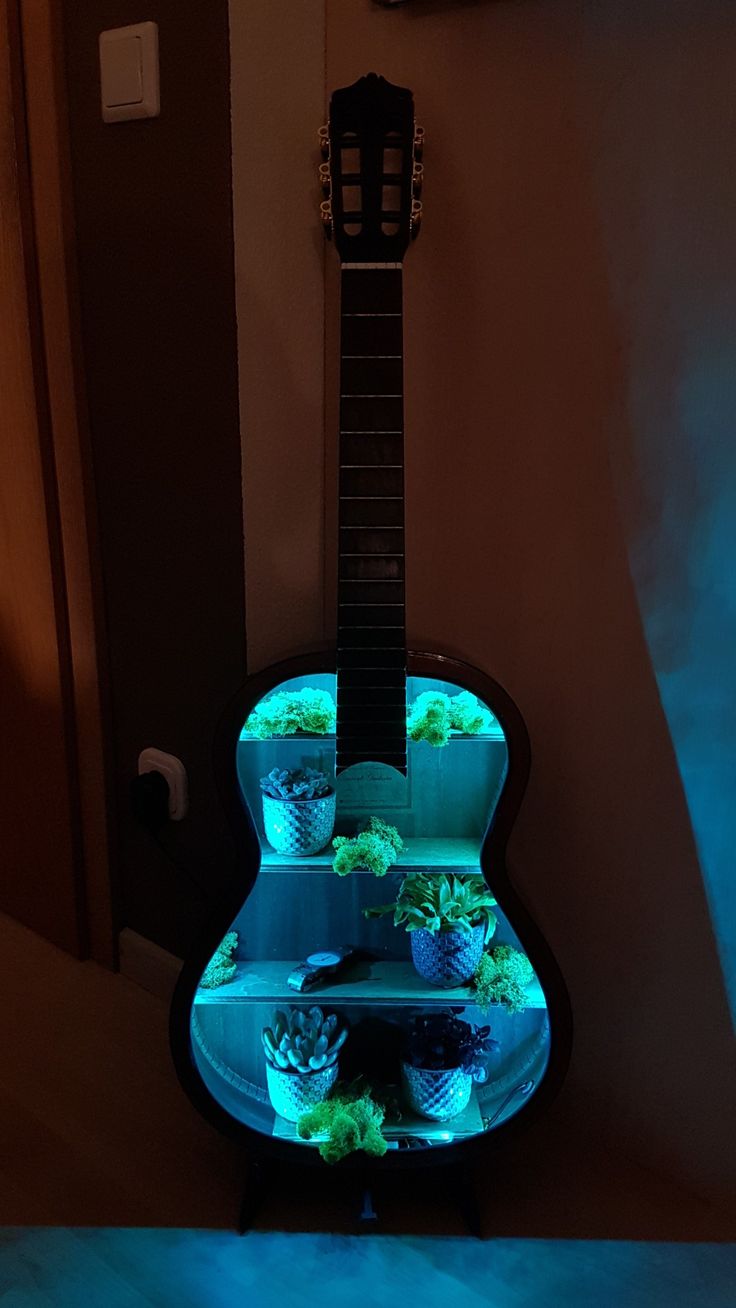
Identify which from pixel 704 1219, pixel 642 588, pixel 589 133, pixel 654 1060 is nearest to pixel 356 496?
pixel 642 588

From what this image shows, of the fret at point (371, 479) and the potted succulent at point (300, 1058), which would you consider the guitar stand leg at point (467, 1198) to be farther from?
the fret at point (371, 479)

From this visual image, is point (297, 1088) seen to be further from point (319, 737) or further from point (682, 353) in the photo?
point (682, 353)

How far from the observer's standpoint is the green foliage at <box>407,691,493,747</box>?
1185 millimetres

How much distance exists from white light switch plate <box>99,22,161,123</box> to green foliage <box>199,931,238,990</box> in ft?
3.72

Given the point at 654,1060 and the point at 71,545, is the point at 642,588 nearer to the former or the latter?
the point at 654,1060

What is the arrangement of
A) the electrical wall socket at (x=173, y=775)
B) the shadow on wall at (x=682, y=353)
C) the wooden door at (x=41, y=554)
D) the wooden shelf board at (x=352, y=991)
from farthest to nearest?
the electrical wall socket at (x=173, y=775) → the wooden door at (x=41, y=554) → the wooden shelf board at (x=352, y=991) → the shadow on wall at (x=682, y=353)

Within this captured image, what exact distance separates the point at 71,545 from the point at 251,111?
0.73 meters

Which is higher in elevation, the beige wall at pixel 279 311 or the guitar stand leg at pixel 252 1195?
the beige wall at pixel 279 311

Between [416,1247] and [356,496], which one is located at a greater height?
[356,496]

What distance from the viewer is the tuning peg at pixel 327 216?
1.10 meters

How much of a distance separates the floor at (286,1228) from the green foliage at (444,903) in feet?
1.27

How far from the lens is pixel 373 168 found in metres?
1.06

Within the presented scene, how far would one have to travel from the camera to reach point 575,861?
4.37ft

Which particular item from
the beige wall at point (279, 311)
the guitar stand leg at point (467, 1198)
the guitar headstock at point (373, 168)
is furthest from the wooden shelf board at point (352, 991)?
the guitar headstock at point (373, 168)
